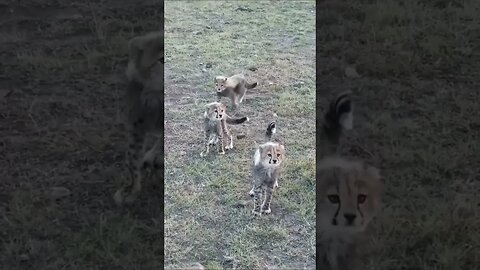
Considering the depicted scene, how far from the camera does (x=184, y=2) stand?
8.55 ft

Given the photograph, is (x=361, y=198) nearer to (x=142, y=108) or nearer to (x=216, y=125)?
(x=216, y=125)

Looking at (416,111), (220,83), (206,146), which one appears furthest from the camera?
(416,111)

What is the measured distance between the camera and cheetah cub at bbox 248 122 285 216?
1758mm

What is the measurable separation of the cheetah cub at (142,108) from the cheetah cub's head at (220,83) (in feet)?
0.70

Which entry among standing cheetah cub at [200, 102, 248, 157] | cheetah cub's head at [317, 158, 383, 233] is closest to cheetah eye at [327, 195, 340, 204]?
cheetah cub's head at [317, 158, 383, 233]

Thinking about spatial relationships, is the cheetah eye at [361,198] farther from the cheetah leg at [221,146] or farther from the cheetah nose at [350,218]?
the cheetah leg at [221,146]

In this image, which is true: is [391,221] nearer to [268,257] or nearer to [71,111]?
[268,257]

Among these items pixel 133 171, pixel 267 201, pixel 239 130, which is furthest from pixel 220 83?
pixel 267 201

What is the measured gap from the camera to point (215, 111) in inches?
75.5

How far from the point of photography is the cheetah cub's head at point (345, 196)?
5.11 ft

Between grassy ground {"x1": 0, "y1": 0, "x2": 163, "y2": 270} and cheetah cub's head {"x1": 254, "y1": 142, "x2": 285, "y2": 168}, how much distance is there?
0.27 meters

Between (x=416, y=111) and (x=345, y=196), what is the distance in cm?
→ 86

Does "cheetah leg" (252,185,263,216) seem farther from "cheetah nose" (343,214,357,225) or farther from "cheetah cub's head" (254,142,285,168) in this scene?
"cheetah nose" (343,214,357,225)

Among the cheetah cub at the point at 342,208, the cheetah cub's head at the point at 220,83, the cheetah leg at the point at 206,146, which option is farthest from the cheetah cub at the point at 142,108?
the cheetah cub at the point at 342,208
